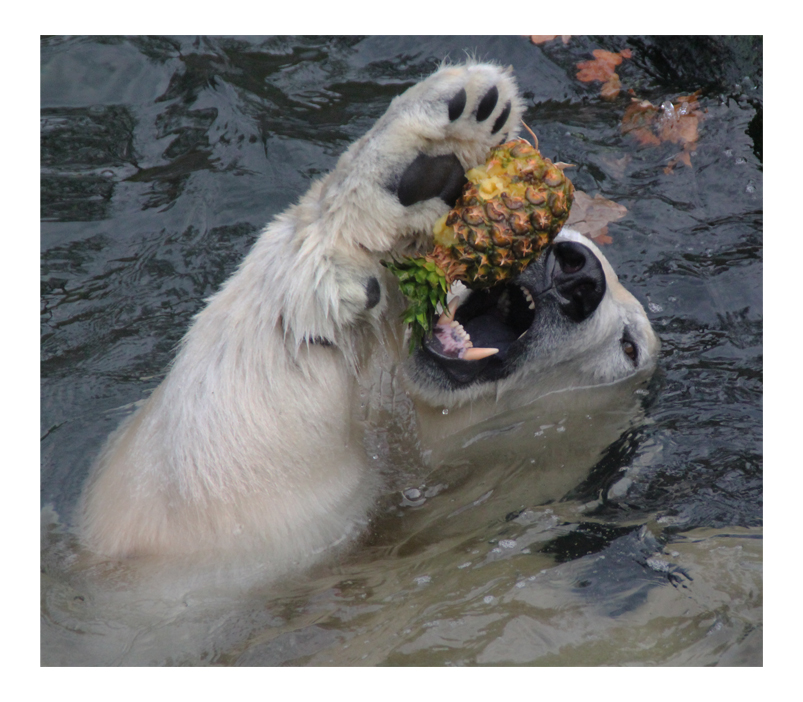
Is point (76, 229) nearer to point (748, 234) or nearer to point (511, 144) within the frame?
point (511, 144)

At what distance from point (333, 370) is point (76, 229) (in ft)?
11.6

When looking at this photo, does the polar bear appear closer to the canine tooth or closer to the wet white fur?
the wet white fur

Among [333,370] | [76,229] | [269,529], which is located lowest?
[269,529]

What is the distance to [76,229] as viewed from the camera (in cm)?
580

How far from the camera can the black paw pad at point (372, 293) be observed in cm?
289

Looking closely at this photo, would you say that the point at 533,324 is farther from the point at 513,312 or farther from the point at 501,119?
the point at 501,119

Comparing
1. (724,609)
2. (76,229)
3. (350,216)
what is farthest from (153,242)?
(724,609)

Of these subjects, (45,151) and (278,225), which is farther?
(45,151)

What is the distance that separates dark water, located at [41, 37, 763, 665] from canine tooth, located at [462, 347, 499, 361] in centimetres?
112

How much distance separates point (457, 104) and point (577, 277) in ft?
3.69

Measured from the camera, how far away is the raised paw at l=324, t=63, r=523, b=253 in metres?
2.75

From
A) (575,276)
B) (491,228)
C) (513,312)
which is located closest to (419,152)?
(491,228)

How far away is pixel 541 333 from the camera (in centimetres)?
378

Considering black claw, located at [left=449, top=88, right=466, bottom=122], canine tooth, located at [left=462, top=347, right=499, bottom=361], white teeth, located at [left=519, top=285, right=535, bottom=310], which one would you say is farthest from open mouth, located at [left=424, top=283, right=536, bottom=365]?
black claw, located at [left=449, top=88, right=466, bottom=122]
